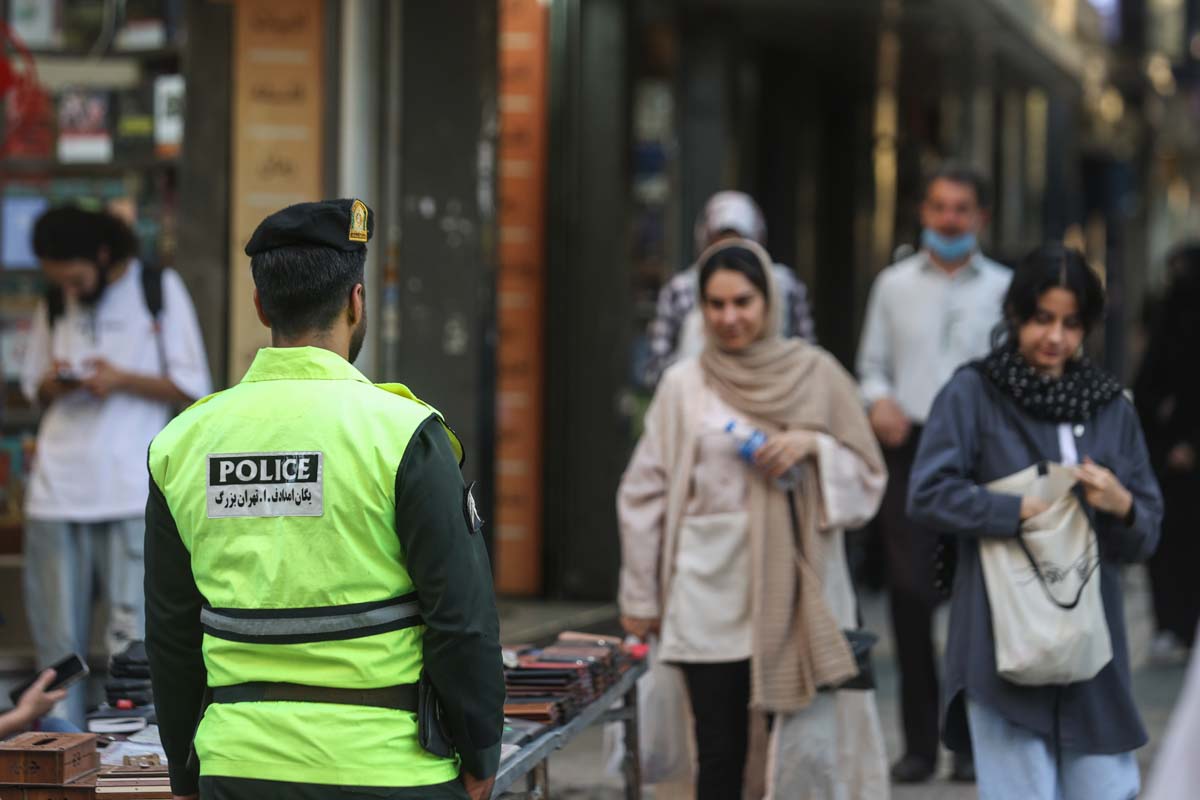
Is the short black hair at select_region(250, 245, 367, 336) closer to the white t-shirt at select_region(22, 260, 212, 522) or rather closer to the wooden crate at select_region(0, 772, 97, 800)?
the wooden crate at select_region(0, 772, 97, 800)

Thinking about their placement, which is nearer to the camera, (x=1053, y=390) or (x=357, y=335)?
(x=357, y=335)

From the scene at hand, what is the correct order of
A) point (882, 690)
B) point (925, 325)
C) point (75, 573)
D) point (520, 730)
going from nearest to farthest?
1. point (520, 730)
2. point (75, 573)
3. point (925, 325)
4. point (882, 690)

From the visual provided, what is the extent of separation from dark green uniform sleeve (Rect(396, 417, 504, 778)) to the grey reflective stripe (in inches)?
1.8

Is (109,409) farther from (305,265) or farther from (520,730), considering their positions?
(305,265)

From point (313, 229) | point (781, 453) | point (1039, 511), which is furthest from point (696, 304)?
point (313, 229)

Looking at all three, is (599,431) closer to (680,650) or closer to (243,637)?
(680,650)

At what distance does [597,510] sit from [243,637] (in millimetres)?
7830

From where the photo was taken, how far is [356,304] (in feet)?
11.8

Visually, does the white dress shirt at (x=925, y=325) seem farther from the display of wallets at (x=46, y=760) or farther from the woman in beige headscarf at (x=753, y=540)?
the display of wallets at (x=46, y=760)

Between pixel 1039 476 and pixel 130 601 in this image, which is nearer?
pixel 1039 476

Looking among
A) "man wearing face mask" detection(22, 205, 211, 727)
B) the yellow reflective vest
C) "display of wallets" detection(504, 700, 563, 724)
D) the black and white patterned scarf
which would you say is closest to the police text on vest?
the yellow reflective vest

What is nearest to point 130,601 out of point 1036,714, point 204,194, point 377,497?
point 204,194

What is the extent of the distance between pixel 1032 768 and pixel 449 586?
211 centimetres

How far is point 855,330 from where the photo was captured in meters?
15.5
